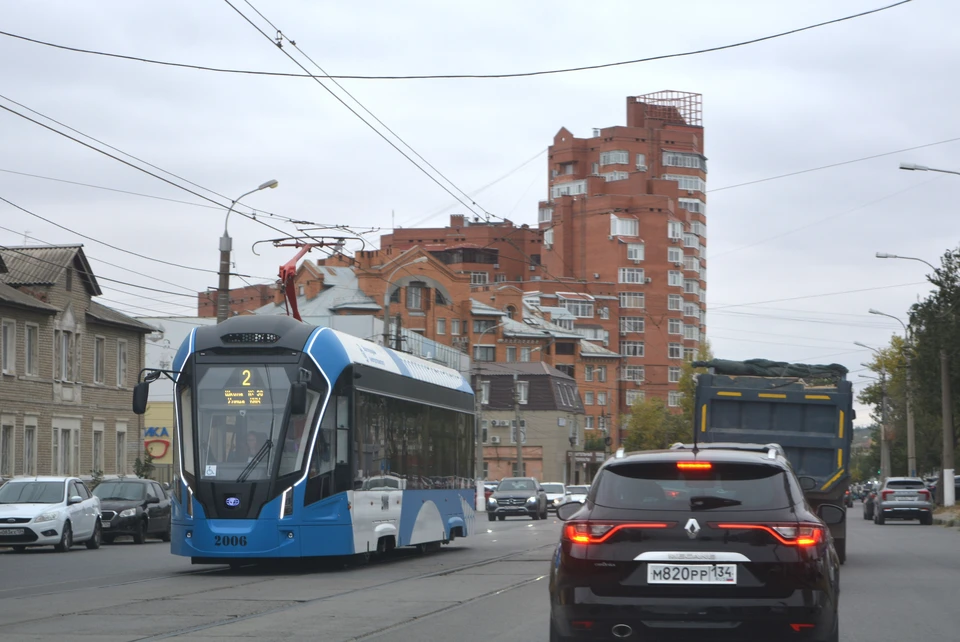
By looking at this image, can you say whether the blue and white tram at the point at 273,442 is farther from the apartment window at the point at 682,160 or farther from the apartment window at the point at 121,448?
the apartment window at the point at 682,160

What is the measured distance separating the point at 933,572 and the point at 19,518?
1724 cm

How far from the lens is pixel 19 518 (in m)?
→ 27.6

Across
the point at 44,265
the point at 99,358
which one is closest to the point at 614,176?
the point at 99,358

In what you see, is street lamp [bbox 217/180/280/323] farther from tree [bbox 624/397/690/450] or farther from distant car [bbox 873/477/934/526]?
tree [bbox 624/397/690/450]

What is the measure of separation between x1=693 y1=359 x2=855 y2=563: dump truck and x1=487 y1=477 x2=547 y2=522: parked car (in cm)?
3181

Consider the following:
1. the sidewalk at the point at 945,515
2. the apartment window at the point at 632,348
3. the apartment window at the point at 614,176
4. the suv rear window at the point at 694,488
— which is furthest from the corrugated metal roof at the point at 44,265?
the apartment window at the point at 614,176

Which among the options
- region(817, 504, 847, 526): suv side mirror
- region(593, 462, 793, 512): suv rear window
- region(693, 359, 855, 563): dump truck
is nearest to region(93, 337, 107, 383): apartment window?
region(693, 359, 855, 563): dump truck

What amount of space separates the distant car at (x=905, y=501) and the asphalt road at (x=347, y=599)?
2202 centimetres

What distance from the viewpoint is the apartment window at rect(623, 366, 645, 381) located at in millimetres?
140000

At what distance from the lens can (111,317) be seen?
170ft

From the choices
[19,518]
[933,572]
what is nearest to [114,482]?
[19,518]

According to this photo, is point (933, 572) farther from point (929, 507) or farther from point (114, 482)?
point (929, 507)

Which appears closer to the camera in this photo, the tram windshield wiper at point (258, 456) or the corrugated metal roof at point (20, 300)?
the tram windshield wiper at point (258, 456)

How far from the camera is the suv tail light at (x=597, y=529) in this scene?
8.60 meters
